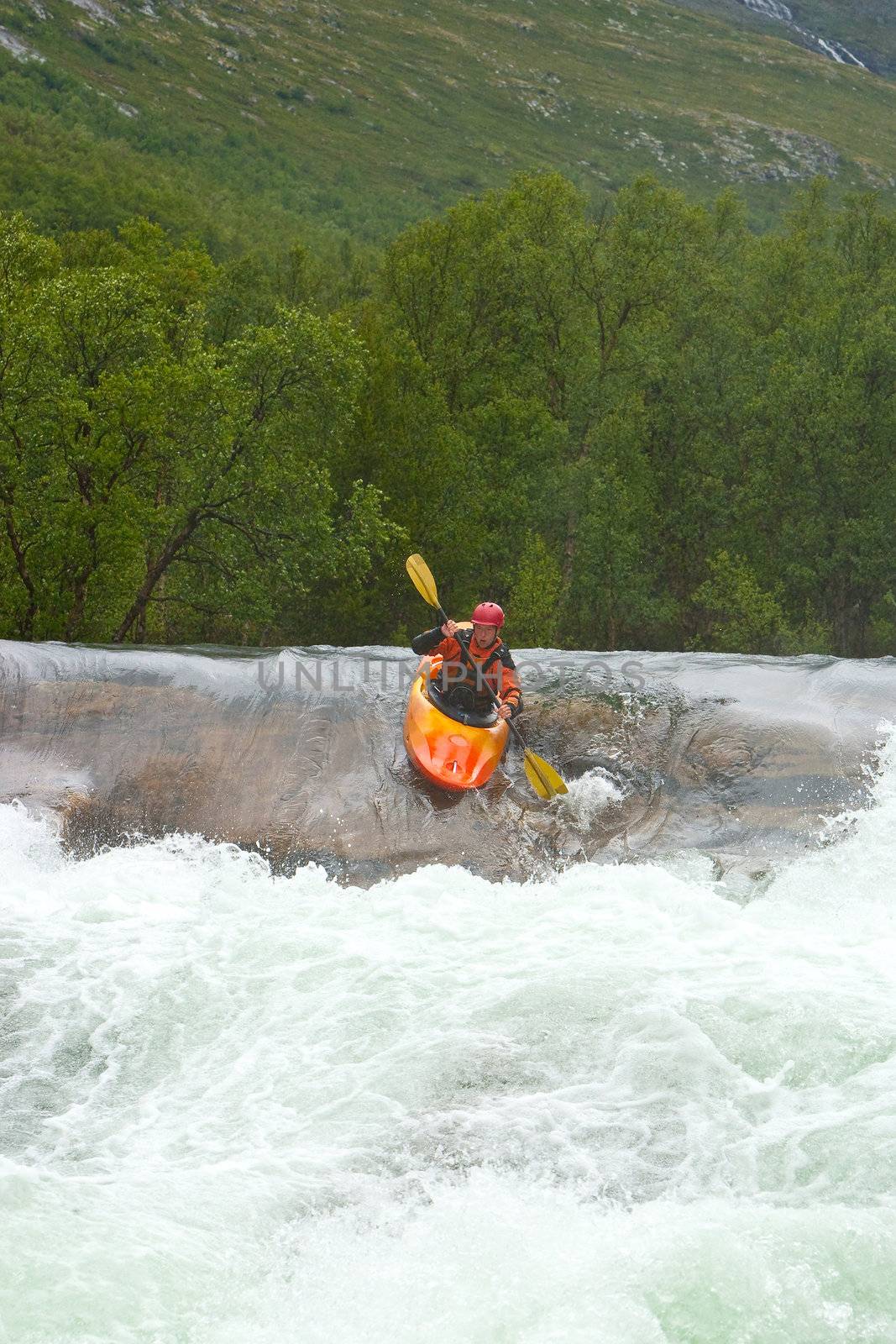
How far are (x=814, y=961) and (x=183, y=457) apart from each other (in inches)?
504

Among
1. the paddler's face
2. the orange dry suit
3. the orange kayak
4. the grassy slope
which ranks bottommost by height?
the grassy slope

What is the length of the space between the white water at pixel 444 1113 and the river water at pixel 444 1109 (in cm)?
2

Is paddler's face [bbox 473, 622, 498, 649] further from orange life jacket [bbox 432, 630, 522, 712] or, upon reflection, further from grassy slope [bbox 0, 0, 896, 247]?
grassy slope [bbox 0, 0, 896, 247]

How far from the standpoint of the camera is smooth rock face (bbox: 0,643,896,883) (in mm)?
10086

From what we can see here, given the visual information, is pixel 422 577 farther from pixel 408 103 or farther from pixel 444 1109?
pixel 408 103

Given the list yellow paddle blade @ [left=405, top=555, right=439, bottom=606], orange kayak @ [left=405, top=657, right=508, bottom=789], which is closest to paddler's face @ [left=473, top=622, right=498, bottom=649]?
orange kayak @ [left=405, top=657, right=508, bottom=789]

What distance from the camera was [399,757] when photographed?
11.0 m

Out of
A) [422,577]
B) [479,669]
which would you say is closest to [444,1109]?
[479,669]

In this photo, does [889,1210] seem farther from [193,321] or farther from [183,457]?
[193,321]

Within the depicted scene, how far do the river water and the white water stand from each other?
0.02 metres

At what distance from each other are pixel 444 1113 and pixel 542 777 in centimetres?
436

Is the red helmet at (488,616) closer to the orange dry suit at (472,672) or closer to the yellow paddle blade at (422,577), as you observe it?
the orange dry suit at (472,672)

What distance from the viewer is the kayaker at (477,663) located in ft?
35.2

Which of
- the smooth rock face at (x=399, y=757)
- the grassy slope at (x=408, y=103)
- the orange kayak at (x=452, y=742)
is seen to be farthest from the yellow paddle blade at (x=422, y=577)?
the grassy slope at (x=408, y=103)
